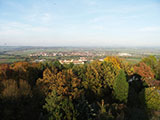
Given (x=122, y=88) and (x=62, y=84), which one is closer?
(x=122, y=88)

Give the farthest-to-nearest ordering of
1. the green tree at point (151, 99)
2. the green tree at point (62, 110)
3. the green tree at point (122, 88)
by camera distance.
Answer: the green tree at point (122, 88) → the green tree at point (151, 99) → the green tree at point (62, 110)

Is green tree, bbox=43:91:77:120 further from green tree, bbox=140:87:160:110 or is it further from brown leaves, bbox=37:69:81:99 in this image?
green tree, bbox=140:87:160:110

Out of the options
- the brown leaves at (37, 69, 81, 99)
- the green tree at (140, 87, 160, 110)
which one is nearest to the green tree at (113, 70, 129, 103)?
the green tree at (140, 87, 160, 110)

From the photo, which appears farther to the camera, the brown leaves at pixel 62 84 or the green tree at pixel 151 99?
the brown leaves at pixel 62 84

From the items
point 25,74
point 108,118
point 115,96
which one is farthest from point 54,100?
point 25,74

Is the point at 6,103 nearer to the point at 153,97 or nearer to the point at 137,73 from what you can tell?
the point at 153,97

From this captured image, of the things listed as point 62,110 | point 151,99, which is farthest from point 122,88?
point 62,110

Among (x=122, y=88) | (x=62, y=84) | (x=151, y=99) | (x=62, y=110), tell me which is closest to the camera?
(x=62, y=110)

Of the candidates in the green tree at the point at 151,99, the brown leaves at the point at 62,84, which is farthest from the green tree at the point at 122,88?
the brown leaves at the point at 62,84

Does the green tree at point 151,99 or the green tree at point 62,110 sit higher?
the green tree at point 62,110

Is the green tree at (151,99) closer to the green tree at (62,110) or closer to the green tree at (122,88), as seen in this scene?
the green tree at (122,88)

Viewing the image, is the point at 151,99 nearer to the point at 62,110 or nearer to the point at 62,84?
the point at 62,84

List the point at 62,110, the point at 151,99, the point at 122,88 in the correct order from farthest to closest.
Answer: the point at 122,88 → the point at 151,99 → the point at 62,110

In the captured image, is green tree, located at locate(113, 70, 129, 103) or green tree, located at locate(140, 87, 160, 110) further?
green tree, located at locate(113, 70, 129, 103)
